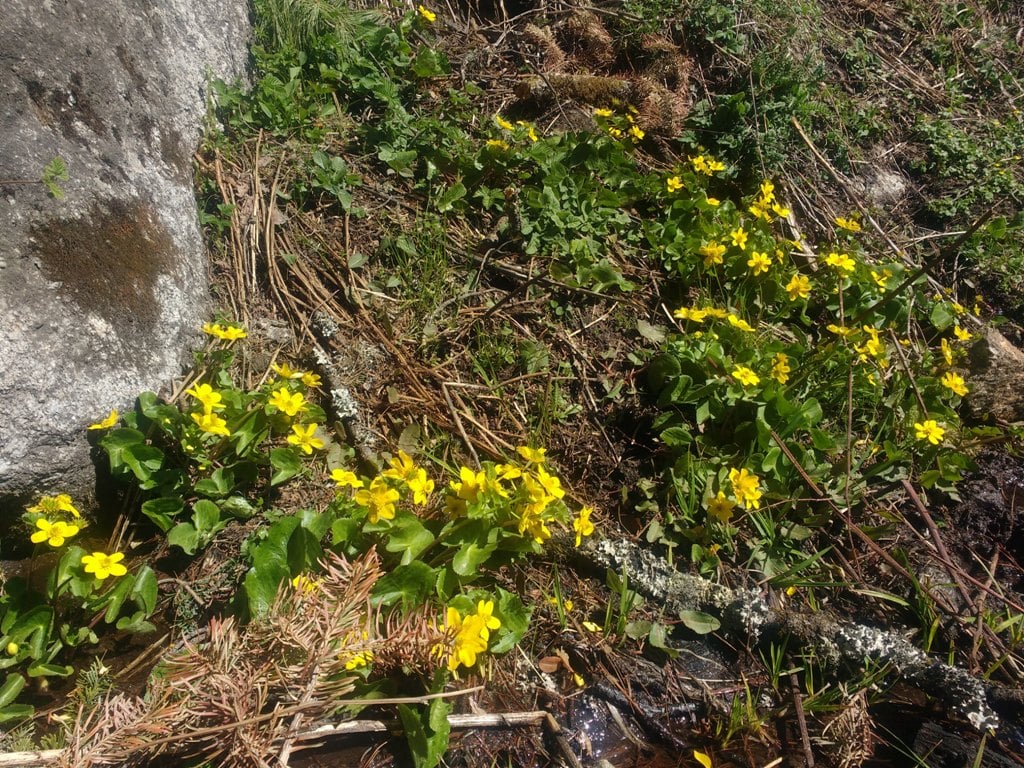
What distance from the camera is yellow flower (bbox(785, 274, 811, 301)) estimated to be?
10.6 ft

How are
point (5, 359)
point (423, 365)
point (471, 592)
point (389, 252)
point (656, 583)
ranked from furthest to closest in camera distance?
1. point (389, 252)
2. point (423, 365)
3. point (656, 583)
4. point (471, 592)
5. point (5, 359)

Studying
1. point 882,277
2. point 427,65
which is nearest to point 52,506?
point 427,65

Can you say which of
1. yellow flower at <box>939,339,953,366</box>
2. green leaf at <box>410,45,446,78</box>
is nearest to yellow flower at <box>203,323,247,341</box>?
green leaf at <box>410,45,446,78</box>

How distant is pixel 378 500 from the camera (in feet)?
7.00

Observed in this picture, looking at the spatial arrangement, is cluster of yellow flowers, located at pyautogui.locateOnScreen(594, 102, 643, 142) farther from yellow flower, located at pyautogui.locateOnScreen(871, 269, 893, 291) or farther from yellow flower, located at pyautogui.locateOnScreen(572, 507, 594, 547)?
yellow flower, located at pyautogui.locateOnScreen(572, 507, 594, 547)

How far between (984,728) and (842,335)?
152 centimetres

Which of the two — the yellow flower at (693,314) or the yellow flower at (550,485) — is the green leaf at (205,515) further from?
the yellow flower at (693,314)

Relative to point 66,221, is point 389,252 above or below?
below

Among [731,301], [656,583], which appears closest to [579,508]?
[656,583]

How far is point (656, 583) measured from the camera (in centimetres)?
248

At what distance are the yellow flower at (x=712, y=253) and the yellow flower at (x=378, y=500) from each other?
1.86 m

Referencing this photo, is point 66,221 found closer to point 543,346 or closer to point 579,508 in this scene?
point 543,346

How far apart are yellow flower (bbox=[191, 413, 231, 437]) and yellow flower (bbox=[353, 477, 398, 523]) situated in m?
0.52

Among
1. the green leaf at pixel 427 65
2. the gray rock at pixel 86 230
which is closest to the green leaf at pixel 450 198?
the green leaf at pixel 427 65
